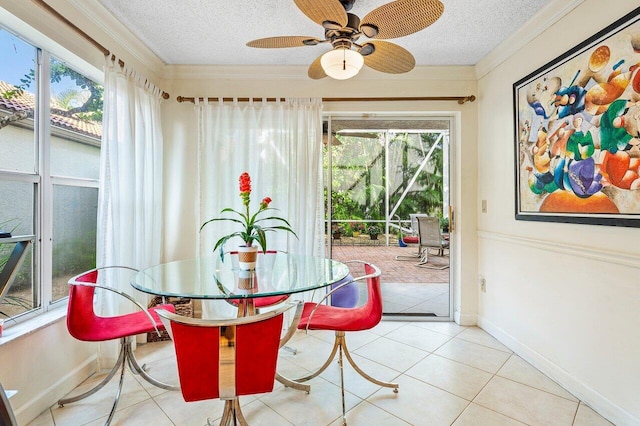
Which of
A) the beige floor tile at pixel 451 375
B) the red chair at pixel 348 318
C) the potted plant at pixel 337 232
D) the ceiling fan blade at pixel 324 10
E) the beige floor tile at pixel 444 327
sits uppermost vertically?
the ceiling fan blade at pixel 324 10

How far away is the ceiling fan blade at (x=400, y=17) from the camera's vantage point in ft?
4.58

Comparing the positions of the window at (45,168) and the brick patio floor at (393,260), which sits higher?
the window at (45,168)

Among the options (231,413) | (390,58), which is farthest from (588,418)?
(390,58)

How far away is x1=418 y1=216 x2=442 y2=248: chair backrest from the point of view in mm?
3277

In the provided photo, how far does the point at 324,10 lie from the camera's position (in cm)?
147

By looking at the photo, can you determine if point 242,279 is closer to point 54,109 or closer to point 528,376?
point 54,109

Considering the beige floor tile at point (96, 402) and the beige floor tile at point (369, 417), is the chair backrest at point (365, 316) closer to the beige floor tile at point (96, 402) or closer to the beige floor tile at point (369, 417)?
the beige floor tile at point (369, 417)

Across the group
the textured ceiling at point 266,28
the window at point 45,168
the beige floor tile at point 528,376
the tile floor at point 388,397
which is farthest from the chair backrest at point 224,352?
the textured ceiling at point 266,28

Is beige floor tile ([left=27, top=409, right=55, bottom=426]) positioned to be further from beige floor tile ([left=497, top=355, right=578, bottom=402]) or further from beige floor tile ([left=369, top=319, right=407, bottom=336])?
beige floor tile ([left=497, top=355, right=578, bottom=402])

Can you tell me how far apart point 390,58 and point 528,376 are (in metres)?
2.33

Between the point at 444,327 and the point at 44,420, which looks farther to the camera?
the point at 444,327

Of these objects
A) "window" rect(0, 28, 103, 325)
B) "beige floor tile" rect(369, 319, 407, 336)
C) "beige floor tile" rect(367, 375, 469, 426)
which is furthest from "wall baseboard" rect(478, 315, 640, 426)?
"window" rect(0, 28, 103, 325)

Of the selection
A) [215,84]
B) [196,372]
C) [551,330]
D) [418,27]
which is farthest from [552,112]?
[215,84]

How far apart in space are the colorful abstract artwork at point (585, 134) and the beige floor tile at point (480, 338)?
3.59ft
